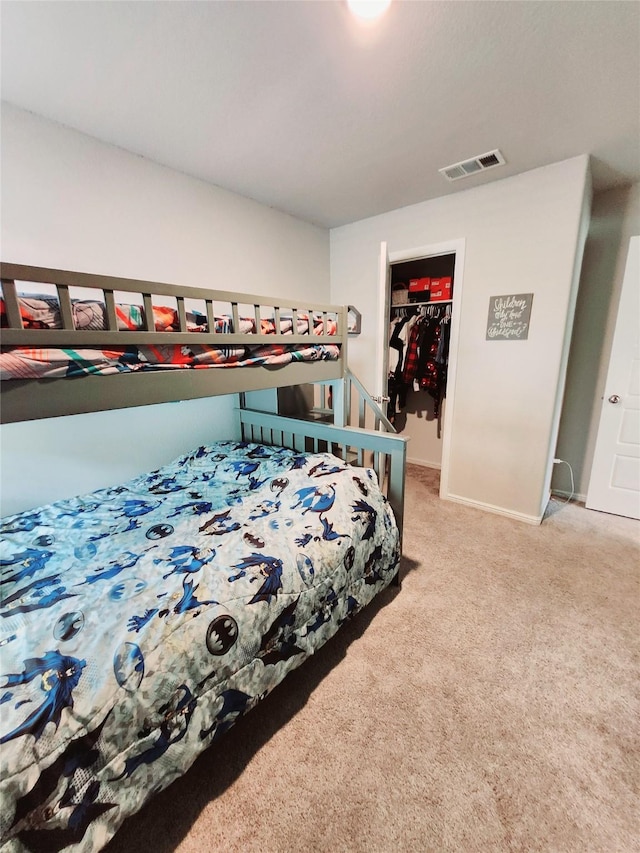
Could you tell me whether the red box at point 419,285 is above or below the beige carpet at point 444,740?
above

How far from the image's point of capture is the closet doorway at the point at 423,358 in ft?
9.06

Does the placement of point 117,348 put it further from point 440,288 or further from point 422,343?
point 440,288

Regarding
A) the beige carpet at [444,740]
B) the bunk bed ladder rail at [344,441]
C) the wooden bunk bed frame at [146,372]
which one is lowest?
the beige carpet at [444,740]

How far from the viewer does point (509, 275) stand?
2.29 m

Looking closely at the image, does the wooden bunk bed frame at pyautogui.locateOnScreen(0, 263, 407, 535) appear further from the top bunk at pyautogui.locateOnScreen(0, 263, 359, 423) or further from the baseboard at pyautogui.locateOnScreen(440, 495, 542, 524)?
the baseboard at pyautogui.locateOnScreen(440, 495, 542, 524)

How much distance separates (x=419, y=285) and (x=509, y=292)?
1.08 m

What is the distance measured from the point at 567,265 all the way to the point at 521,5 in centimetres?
137

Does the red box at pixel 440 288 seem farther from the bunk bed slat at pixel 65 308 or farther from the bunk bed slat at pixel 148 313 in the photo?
the bunk bed slat at pixel 65 308

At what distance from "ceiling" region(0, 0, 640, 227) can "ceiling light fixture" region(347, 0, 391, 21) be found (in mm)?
45

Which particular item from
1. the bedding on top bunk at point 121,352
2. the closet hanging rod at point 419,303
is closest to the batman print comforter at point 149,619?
the bedding on top bunk at point 121,352

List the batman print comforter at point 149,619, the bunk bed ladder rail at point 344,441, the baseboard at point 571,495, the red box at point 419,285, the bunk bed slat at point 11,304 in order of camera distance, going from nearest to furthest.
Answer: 1. the batman print comforter at point 149,619
2. the bunk bed slat at point 11,304
3. the bunk bed ladder rail at point 344,441
4. the baseboard at point 571,495
5. the red box at point 419,285

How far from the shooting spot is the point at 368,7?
1.07 metres

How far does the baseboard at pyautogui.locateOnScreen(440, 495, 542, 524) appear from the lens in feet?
8.00

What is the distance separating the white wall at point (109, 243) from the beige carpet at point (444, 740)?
1596mm
